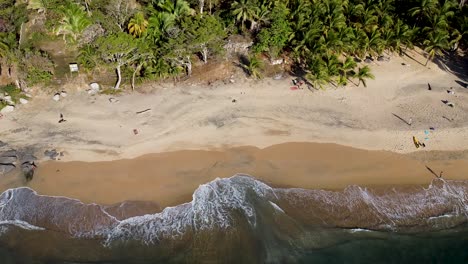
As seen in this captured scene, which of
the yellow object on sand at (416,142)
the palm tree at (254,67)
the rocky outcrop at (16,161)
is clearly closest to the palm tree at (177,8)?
the palm tree at (254,67)

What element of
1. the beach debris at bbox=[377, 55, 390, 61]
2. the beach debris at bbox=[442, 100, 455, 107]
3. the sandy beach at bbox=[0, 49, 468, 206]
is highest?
the beach debris at bbox=[377, 55, 390, 61]

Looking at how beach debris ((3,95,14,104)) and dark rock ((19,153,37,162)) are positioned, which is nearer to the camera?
dark rock ((19,153,37,162))

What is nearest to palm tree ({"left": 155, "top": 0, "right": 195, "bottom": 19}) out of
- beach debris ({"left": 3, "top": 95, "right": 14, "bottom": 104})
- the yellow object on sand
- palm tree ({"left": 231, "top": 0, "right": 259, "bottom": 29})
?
palm tree ({"left": 231, "top": 0, "right": 259, "bottom": 29})

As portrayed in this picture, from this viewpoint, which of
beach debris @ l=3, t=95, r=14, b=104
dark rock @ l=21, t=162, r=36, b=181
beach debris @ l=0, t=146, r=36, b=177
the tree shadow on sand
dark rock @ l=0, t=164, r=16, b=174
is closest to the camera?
dark rock @ l=21, t=162, r=36, b=181

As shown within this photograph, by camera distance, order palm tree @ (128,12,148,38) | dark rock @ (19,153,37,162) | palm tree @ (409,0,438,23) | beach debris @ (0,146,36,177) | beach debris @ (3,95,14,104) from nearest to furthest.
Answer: beach debris @ (0,146,36,177), dark rock @ (19,153,37,162), beach debris @ (3,95,14,104), palm tree @ (128,12,148,38), palm tree @ (409,0,438,23)

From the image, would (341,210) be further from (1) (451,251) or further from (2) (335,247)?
(1) (451,251)

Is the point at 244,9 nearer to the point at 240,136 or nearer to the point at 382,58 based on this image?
the point at 240,136

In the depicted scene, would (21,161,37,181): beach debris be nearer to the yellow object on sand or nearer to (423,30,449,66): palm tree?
the yellow object on sand
